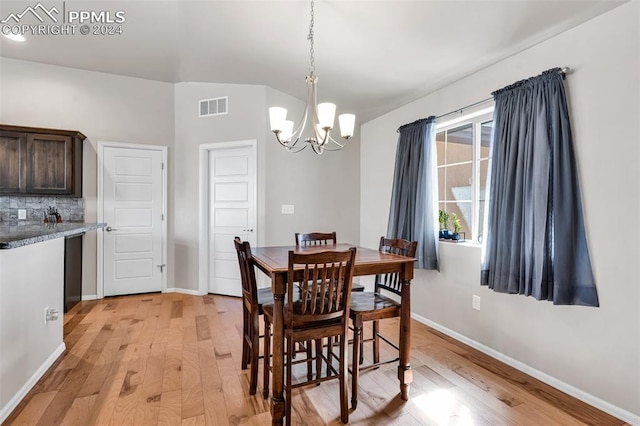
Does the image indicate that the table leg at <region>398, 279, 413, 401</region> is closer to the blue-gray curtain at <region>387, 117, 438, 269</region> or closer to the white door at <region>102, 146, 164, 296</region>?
the blue-gray curtain at <region>387, 117, 438, 269</region>

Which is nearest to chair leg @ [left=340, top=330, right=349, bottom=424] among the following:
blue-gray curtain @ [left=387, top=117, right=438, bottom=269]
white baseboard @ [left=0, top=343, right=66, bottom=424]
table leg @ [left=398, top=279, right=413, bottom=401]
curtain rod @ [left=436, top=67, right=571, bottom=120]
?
table leg @ [left=398, top=279, right=413, bottom=401]

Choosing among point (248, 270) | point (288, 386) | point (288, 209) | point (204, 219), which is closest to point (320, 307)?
point (288, 386)

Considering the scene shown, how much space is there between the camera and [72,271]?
3.80 meters

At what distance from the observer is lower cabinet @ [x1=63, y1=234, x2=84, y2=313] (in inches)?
142

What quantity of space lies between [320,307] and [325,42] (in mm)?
2237

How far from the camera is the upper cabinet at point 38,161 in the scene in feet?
11.7

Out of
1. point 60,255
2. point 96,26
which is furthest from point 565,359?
point 96,26

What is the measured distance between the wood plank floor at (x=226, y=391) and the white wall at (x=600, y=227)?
0.63 ft

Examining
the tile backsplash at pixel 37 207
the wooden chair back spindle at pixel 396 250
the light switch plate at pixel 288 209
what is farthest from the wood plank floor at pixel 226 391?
the light switch plate at pixel 288 209

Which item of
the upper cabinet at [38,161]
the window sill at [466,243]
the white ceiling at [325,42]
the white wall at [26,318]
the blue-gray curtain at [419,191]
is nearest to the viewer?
the white wall at [26,318]

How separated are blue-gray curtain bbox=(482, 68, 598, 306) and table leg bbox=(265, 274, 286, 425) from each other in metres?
1.74

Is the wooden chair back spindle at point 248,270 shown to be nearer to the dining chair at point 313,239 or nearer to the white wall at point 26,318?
the dining chair at point 313,239

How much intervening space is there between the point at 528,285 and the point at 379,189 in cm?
226

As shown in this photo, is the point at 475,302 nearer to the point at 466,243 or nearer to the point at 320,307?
the point at 466,243
